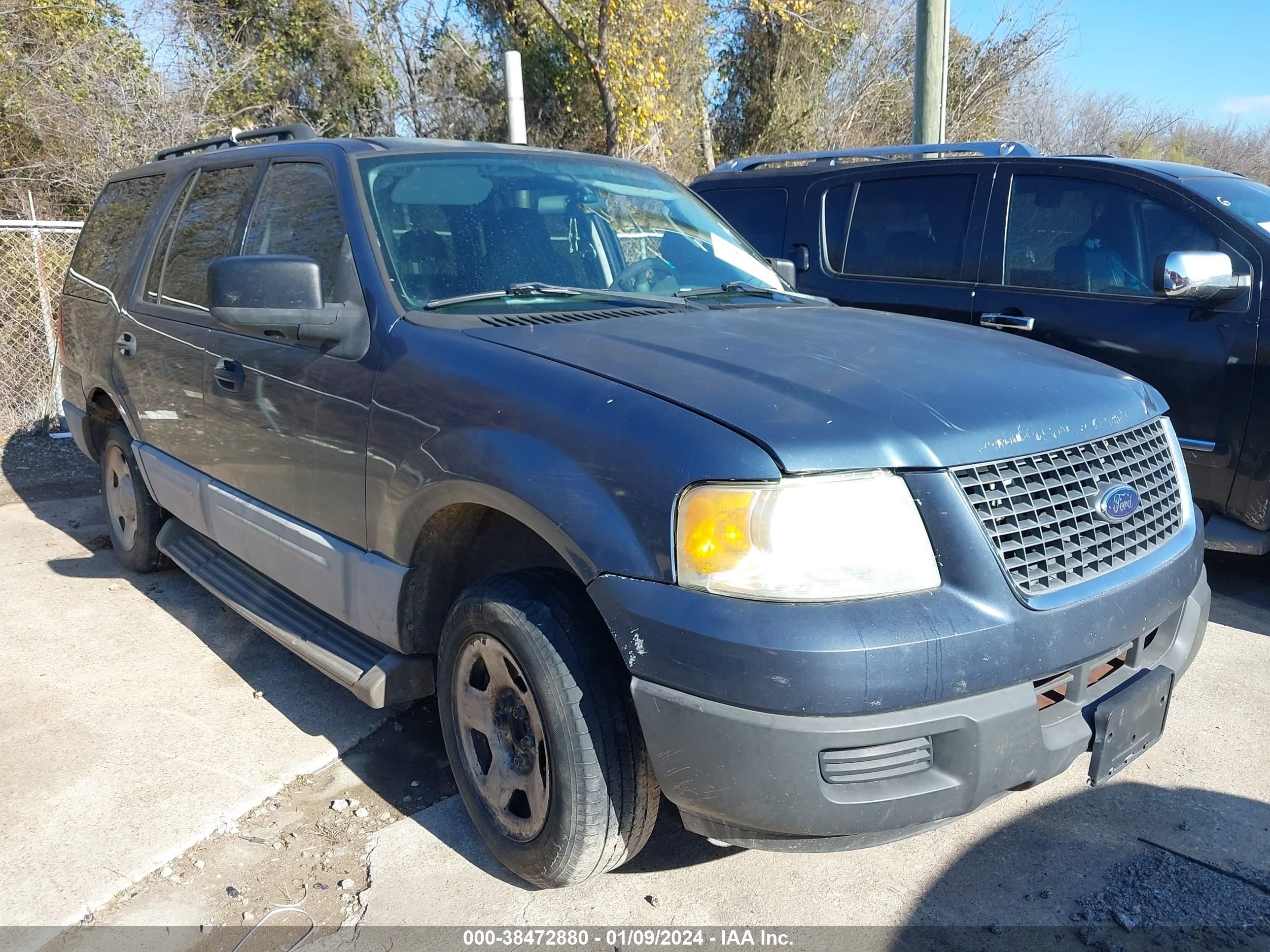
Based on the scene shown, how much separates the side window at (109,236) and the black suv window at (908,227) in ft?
11.8

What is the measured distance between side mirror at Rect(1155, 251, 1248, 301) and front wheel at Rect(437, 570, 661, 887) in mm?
3101

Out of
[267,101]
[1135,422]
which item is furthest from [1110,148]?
[1135,422]

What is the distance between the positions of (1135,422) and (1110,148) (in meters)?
27.9

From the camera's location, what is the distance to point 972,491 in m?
2.04

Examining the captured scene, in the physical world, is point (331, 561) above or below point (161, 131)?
below

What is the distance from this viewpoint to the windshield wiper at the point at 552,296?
2852 mm

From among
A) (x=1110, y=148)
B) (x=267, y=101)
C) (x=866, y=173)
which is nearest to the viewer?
(x=866, y=173)

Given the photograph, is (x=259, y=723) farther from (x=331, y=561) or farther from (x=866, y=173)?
(x=866, y=173)

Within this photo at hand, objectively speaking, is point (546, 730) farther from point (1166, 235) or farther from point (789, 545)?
point (1166, 235)

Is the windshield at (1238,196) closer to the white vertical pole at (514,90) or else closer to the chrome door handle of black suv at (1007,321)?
the chrome door handle of black suv at (1007,321)

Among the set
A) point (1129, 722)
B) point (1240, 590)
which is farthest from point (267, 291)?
point (1240, 590)

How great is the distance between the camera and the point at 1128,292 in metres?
4.53

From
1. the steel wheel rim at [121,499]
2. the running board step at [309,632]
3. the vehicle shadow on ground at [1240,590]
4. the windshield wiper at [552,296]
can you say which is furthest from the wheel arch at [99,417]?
the vehicle shadow on ground at [1240,590]

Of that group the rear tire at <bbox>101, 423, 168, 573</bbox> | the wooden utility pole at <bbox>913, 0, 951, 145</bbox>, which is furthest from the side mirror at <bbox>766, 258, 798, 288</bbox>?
the wooden utility pole at <bbox>913, 0, 951, 145</bbox>
